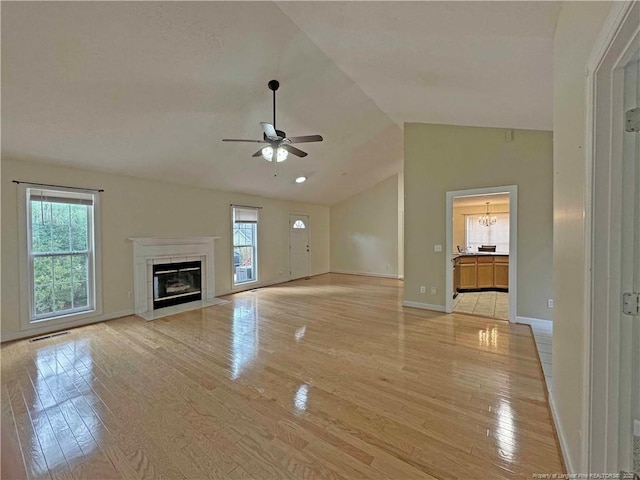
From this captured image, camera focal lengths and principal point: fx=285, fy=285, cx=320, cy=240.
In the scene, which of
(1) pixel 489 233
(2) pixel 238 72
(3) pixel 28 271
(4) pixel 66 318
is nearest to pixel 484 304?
(1) pixel 489 233

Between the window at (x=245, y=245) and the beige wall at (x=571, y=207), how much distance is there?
6061mm

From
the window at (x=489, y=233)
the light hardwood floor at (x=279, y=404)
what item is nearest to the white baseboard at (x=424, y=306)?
the light hardwood floor at (x=279, y=404)

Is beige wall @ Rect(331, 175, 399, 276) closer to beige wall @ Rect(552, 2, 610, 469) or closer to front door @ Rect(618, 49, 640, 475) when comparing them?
beige wall @ Rect(552, 2, 610, 469)

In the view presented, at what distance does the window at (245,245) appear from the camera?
6.90m

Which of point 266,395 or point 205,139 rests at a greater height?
point 205,139

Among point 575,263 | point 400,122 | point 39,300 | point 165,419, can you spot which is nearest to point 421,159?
point 400,122

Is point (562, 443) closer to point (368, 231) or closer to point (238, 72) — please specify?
point (238, 72)

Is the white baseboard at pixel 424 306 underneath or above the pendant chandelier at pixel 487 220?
underneath

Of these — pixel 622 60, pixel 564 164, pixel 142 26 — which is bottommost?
pixel 564 164

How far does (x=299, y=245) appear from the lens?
8.80m

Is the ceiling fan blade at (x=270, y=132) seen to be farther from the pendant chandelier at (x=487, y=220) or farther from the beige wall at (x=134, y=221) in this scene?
the pendant chandelier at (x=487, y=220)

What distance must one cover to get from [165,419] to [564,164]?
3.23 m

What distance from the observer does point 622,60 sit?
1.13 meters

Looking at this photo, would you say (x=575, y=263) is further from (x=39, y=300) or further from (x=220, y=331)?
(x=39, y=300)
